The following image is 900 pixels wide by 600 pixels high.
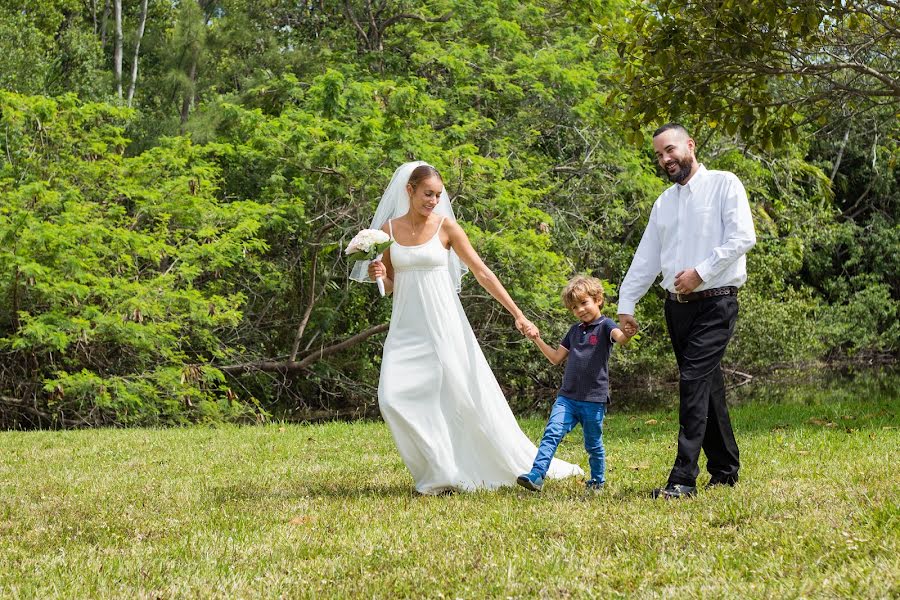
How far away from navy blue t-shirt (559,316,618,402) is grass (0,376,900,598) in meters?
0.65

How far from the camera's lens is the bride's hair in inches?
301

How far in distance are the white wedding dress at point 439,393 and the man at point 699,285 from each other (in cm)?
136

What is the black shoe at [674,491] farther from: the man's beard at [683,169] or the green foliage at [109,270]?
the green foliage at [109,270]

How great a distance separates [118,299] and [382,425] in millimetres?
5750

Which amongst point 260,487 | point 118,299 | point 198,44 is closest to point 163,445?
point 260,487

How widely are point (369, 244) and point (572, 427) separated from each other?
77.6 inches

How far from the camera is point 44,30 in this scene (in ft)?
113

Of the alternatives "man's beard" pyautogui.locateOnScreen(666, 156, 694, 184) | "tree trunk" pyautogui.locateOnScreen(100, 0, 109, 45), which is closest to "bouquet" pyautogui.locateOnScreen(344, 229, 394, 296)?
"man's beard" pyautogui.locateOnScreen(666, 156, 694, 184)

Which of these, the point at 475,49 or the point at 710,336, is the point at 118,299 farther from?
the point at 710,336

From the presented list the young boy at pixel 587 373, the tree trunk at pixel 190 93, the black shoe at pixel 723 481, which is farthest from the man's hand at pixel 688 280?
the tree trunk at pixel 190 93

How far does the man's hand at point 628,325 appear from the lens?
22.3 ft

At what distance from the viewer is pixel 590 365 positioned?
6984 mm

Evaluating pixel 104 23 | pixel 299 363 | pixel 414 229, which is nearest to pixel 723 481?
pixel 414 229

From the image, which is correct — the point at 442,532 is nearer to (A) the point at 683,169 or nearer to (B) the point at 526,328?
(B) the point at 526,328
